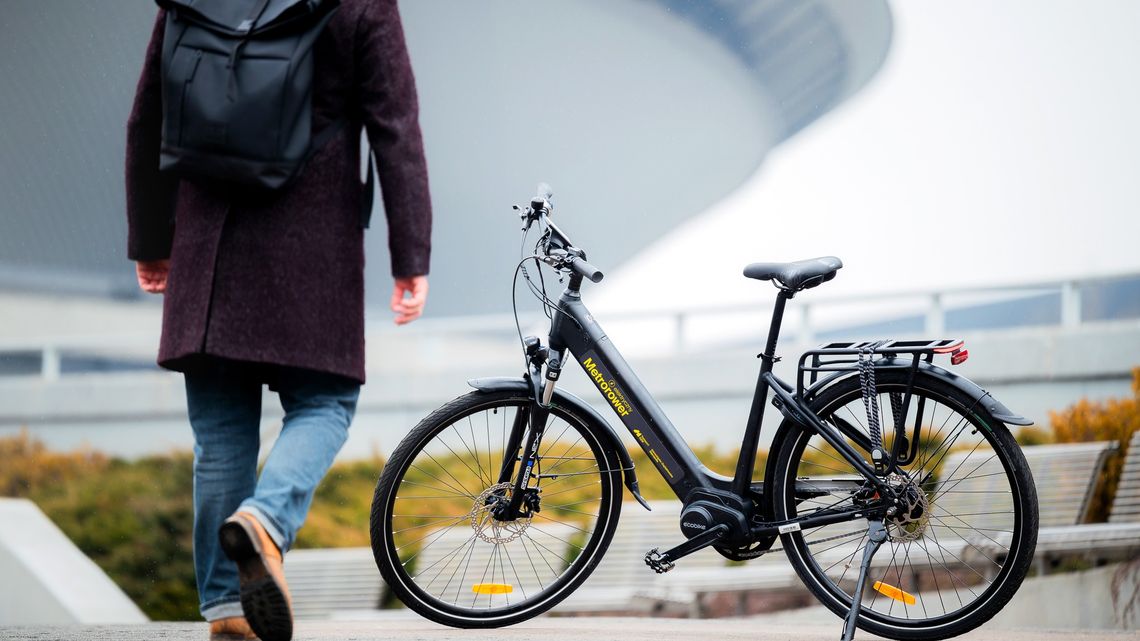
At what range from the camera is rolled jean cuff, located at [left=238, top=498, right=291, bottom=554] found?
2.14 meters

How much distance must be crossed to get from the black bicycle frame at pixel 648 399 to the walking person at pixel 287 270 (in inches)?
28.1

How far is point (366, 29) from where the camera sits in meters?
2.45

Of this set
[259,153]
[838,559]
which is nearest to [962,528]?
[838,559]

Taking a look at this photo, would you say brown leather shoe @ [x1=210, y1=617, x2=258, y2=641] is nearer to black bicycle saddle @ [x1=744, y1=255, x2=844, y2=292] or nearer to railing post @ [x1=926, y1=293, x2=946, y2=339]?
black bicycle saddle @ [x1=744, y1=255, x2=844, y2=292]

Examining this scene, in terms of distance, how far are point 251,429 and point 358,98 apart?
0.81 m

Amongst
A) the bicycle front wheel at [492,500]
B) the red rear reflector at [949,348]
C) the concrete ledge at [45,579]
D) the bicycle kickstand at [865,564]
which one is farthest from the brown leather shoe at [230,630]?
the concrete ledge at [45,579]

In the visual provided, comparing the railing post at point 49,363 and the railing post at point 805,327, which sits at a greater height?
the railing post at point 805,327

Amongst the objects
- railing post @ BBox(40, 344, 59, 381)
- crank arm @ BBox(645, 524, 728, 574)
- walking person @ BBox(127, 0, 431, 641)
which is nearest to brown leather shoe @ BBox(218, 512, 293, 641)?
walking person @ BBox(127, 0, 431, 641)

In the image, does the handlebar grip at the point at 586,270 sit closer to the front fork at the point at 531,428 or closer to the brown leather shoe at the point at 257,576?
the front fork at the point at 531,428

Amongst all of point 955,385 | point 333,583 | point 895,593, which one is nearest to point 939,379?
point 955,385

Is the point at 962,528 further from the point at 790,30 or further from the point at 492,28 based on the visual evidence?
the point at 492,28

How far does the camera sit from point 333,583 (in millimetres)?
5465

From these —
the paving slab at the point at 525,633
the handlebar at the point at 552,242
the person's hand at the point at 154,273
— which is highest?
the handlebar at the point at 552,242

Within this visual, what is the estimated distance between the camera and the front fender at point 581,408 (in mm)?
3064
